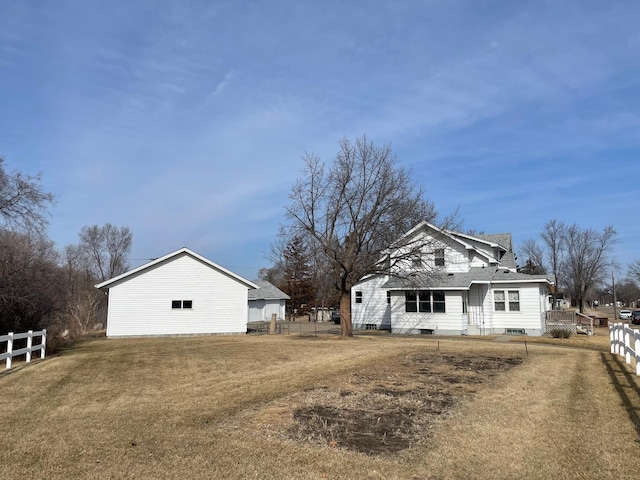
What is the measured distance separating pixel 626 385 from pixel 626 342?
4717 mm

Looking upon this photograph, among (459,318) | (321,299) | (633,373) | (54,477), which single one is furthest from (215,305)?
(321,299)

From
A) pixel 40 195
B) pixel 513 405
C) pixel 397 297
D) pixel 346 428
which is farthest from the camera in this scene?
pixel 397 297

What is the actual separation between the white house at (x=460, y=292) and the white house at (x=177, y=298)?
33.9ft

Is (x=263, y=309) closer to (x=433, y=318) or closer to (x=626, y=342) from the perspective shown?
(x=433, y=318)

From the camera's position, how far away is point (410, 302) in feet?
99.5

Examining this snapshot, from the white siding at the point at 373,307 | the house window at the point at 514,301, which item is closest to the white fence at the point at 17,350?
the white siding at the point at 373,307

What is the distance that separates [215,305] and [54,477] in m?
24.7

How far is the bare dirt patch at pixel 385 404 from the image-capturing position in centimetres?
636

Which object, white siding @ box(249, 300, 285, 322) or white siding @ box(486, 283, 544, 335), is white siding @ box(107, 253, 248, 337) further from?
white siding @ box(249, 300, 285, 322)

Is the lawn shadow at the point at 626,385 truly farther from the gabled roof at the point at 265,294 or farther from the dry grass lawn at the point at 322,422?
the gabled roof at the point at 265,294

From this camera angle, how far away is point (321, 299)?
58.8 m

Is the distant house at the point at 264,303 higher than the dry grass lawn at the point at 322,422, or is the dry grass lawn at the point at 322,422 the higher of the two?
the distant house at the point at 264,303

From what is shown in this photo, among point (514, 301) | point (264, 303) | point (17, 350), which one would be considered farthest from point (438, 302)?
point (264, 303)

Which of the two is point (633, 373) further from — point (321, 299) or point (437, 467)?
point (321, 299)
